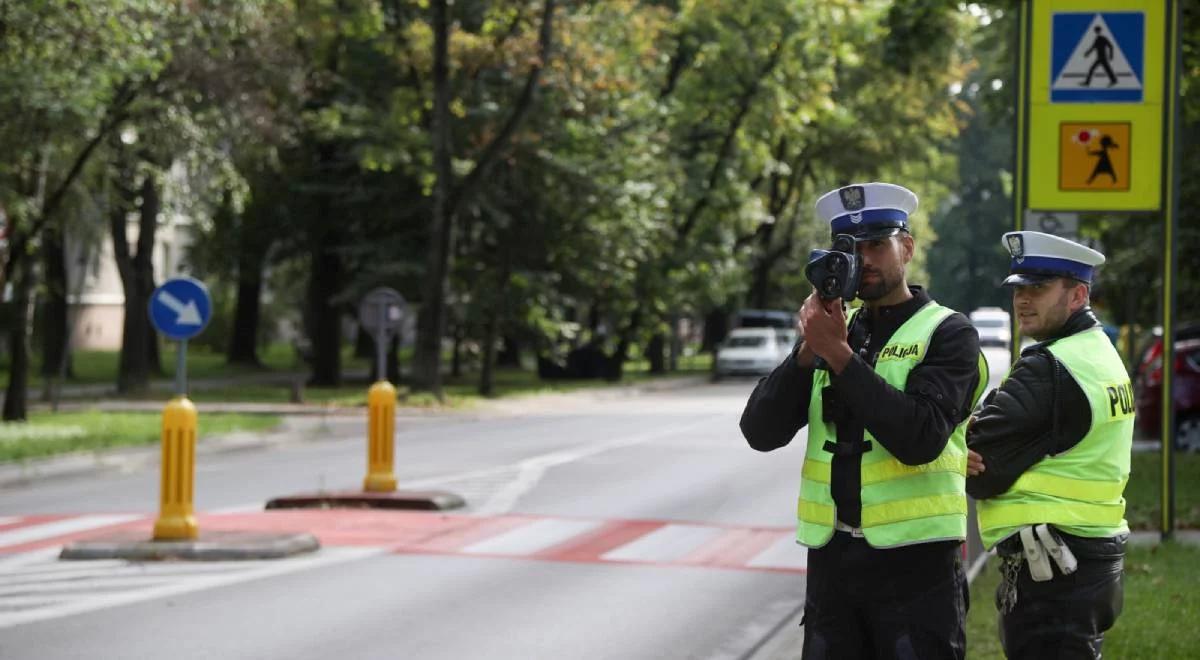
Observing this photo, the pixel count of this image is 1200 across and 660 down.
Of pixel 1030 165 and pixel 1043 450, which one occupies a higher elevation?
pixel 1030 165

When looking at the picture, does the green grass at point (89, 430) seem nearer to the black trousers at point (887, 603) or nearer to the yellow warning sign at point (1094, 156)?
the yellow warning sign at point (1094, 156)

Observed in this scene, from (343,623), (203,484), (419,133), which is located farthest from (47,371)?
(343,623)

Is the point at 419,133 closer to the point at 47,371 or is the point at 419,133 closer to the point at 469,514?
the point at 47,371

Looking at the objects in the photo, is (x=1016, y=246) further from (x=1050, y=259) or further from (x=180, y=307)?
(x=180, y=307)

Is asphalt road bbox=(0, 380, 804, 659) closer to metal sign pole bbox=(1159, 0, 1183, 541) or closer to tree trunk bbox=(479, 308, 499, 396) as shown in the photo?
metal sign pole bbox=(1159, 0, 1183, 541)

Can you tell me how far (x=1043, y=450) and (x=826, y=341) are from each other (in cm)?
92

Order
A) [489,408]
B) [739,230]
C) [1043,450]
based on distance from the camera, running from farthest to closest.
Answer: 1. [739,230]
2. [489,408]
3. [1043,450]

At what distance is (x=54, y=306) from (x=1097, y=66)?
115ft

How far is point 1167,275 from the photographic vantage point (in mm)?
11836

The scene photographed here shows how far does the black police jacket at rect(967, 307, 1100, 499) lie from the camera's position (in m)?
4.89

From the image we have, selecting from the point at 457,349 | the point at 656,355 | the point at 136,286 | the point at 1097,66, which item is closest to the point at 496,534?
the point at 1097,66

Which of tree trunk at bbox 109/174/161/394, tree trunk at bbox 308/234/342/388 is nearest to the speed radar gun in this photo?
tree trunk at bbox 109/174/161/394

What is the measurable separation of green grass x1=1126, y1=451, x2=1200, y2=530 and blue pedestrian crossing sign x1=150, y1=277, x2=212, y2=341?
22.4 feet

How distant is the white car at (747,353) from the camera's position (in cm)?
5119
